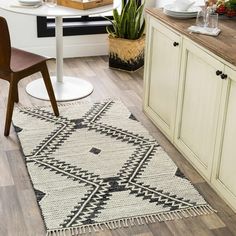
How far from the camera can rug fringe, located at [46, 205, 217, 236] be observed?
2.23m

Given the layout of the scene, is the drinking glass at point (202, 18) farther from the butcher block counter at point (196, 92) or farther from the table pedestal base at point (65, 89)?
the table pedestal base at point (65, 89)

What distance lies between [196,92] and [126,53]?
147 cm

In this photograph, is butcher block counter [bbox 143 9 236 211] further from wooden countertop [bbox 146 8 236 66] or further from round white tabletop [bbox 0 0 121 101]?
round white tabletop [bbox 0 0 121 101]

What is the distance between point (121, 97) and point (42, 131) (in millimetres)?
759

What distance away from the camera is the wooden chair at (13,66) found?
276 centimetres

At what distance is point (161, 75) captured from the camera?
3072 mm

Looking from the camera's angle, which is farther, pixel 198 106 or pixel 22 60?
pixel 22 60

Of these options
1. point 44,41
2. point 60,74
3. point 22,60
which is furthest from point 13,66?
point 44,41

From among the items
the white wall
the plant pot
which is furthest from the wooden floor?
the white wall

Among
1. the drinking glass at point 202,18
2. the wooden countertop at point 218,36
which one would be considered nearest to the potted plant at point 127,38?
the wooden countertop at point 218,36

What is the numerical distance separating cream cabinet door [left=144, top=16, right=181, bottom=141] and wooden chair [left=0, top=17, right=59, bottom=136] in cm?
63

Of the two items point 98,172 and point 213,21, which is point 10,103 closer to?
point 98,172

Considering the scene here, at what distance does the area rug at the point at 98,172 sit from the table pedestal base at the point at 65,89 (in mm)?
181

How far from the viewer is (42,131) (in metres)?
3.10
